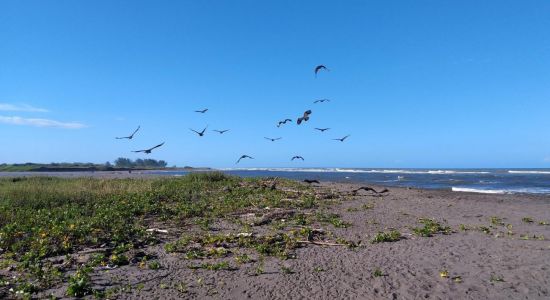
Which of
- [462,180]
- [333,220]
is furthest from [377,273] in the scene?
[462,180]

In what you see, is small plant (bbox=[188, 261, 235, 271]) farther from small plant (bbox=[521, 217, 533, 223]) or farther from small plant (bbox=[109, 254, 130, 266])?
small plant (bbox=[521, 217, 533, 223])

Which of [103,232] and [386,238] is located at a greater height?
[103,232]

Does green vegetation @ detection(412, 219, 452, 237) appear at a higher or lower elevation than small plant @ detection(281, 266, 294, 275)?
higher

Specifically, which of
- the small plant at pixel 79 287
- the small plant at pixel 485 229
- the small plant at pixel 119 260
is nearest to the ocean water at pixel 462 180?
the small plant at pixel 485 229

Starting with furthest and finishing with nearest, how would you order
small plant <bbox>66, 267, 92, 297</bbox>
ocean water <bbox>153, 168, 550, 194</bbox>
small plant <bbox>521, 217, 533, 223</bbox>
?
ocean water <bbox>153, 168, 550, 194</bbox> < small plant <bbox>521, 217, 533, 223</bbox> < small plant <bbox>66, 267, 92, 297</bbox>

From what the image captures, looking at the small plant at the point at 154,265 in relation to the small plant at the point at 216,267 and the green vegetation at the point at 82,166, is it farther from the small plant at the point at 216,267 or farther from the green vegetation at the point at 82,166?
the green vegetation at the point at 82,166

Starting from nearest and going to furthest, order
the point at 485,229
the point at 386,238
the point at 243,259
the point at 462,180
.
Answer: the point at 243,259
the point at 386,238
the point at 485,229
the point at 462,180

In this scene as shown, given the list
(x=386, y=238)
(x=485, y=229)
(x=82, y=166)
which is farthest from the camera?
(x=82, y=166)

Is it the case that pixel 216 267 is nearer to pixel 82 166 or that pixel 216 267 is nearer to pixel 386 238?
pixel 386 238

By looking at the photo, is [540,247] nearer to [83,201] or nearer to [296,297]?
[296,297]

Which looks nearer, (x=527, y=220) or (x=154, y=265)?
(x=154, y=265)

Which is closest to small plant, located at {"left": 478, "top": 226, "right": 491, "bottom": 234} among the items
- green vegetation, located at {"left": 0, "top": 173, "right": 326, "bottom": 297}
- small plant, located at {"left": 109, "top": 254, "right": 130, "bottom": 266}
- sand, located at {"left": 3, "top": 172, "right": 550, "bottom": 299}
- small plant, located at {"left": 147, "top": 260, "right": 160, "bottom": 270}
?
sand, located at {"left": 3, "top": 172, "right": 550, "bottom": 299}

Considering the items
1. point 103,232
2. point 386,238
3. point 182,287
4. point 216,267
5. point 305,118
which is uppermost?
point 305,118

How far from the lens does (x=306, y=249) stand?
29.2 feet
